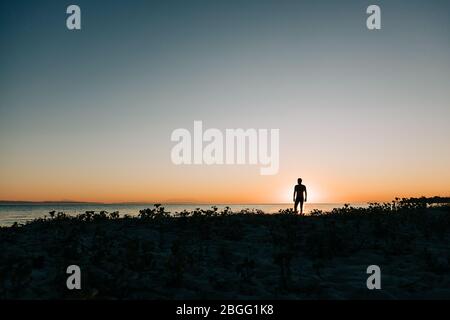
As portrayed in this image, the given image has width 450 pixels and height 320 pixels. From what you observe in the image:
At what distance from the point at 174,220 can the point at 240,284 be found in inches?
353

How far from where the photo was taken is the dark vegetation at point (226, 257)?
31.2 ft

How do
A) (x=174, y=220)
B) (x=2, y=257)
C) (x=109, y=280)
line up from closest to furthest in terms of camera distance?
1. (x=109, y=280)
2. (x=2, y=257)
3. (x=174, y=220)

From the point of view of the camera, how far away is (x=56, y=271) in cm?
1060

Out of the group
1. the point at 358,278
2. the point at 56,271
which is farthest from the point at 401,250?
the point at 56,271

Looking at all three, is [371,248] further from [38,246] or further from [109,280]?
[38,246]

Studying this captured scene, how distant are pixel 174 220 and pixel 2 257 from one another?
7875 mm

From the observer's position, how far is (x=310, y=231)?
1675cm

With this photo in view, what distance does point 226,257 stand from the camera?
12.3 meters

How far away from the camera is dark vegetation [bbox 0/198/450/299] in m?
9.52
